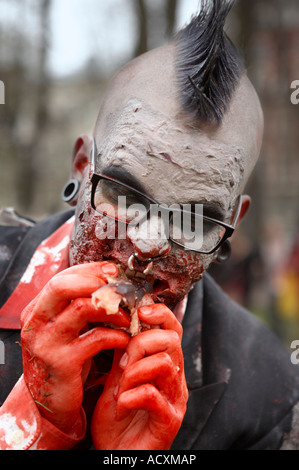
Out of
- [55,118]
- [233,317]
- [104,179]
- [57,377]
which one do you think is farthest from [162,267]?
[55,118]

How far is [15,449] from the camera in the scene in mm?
1626

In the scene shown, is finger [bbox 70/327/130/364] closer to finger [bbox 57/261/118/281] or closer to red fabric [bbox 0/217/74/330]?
finger [bbox 57/261/118/281]

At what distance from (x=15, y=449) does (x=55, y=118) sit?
13536mm

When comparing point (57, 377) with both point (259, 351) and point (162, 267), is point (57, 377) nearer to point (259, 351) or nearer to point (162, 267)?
point (162, 267)

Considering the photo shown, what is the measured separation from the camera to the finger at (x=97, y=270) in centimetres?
160

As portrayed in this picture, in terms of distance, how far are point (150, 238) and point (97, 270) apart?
0.73 feet

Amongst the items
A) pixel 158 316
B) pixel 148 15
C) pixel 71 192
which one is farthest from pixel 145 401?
pixel 148 15

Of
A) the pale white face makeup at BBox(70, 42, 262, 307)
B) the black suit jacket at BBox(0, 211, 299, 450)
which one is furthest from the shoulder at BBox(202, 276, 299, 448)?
the pale white face makeup at BBox(70, 42, 262, 307)

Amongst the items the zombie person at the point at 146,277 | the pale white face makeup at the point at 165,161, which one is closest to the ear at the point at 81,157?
the zombie person at the point at 146,277

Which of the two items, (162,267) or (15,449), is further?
(162,267)

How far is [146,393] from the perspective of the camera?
Result: 1.55m

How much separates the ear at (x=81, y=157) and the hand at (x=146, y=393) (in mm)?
854

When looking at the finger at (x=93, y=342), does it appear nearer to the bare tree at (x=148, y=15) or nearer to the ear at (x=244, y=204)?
the ear at (x=244, y=204)

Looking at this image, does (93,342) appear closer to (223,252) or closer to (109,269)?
(109,269)
